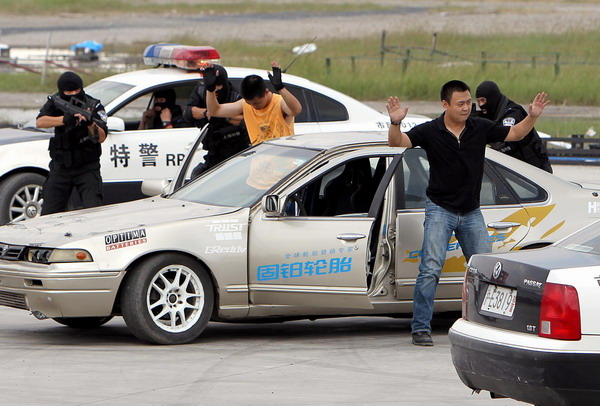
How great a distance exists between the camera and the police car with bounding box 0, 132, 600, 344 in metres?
7.64

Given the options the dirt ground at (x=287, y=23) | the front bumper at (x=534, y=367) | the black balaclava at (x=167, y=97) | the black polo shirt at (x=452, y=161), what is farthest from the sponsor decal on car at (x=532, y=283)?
the dirt ground at (x=287, y=23)

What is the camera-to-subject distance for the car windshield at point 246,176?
27.0 feet

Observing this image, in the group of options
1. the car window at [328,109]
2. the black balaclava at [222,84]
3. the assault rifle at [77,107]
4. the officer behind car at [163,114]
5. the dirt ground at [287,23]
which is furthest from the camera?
the dirt ground at [287,23]

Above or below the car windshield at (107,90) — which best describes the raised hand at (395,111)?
below

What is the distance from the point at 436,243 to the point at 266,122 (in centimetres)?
244

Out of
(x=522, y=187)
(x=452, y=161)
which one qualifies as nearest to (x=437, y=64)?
(x=522, y=187)

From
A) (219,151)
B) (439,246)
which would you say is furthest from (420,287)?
(219,151)

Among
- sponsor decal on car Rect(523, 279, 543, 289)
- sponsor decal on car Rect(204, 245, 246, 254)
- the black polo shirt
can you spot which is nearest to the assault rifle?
sponsor decal on car Rect(204, 245, 246, 254)

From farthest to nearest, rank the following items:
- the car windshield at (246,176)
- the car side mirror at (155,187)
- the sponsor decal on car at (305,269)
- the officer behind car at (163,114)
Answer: the officer behind car at (163,114)
the car side mirror at (155,187)
the car windshield at (246,176)
the sponsor decal on car at (305,269)

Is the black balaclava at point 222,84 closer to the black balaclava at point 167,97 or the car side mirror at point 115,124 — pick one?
the car side mirror at point 115,124

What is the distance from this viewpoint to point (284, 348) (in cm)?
791

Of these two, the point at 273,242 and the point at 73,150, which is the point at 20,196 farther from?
the point at 273,242

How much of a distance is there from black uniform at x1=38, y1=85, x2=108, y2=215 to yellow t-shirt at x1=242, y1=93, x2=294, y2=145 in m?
1.26

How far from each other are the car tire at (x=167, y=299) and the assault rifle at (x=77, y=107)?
2.62 meters
